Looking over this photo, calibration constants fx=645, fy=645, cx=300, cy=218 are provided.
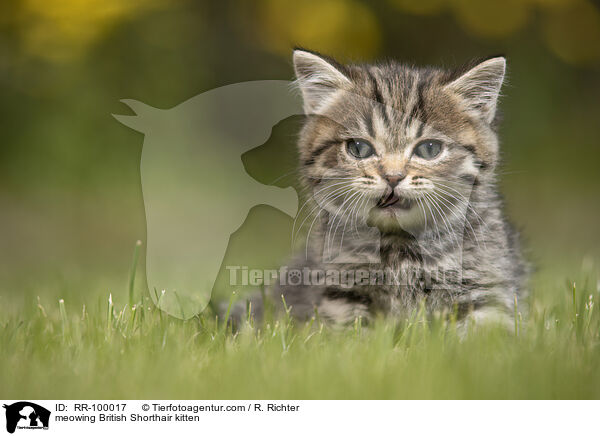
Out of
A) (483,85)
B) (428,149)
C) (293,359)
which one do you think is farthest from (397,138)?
(293,359)

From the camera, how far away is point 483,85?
2322 millimetres

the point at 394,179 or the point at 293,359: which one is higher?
the point at 394,179

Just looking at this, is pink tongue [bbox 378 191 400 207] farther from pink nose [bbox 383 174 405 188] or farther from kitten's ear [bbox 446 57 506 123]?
kitten's ear [bbox 446 57 506 123]

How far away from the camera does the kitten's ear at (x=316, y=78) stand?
234cm

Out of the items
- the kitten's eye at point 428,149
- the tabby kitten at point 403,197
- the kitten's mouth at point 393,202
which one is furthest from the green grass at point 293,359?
the kitten's eye at point 428,149

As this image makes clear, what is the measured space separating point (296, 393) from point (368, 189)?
2.51 feet

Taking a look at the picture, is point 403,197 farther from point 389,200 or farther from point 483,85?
point 483,85

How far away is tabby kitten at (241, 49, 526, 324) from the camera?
7.02ft

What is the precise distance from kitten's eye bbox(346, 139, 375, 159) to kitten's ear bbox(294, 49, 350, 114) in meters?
0.25

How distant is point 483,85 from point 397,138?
16.3 inches

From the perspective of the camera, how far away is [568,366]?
1685 millimetres
